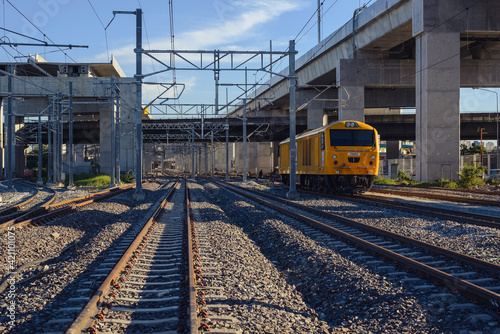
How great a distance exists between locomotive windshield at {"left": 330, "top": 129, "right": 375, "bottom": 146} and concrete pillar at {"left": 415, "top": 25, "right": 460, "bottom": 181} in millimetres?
9521

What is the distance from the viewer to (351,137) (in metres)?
21.7

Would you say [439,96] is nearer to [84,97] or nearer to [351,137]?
[351,137]

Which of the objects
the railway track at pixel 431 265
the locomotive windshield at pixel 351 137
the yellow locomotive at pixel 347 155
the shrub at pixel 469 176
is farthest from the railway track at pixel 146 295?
the shrub at pixel 469 176

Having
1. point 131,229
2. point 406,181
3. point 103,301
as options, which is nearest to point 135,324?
point 103,301

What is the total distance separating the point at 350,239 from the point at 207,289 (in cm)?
418

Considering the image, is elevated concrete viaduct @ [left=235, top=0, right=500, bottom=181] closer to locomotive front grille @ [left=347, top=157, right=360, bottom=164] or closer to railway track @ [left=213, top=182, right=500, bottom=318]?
locomotive front grille @ [left=347, top=157, right=360, bottom=164]

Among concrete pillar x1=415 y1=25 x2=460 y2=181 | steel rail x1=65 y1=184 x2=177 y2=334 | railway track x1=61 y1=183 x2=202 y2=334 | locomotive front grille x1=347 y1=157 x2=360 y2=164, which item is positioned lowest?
railway track x1=61 y1=183 x2=202 y2=334

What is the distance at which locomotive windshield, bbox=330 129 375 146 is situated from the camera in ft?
70.5

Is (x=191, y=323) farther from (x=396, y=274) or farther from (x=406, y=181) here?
(x=406, y=181)

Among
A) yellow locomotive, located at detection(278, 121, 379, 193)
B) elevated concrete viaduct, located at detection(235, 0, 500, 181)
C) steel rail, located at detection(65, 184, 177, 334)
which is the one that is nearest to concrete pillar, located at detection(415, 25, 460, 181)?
elevated concrete viaduct, located at detection(235, 0, 500, 181)

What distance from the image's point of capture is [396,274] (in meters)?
6.80

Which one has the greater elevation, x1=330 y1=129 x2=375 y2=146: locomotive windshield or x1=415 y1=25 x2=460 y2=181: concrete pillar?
x1=415 y1=25 x2=460 y2=181: concrete pillar

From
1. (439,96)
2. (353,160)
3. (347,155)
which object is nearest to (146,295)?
(347,155)

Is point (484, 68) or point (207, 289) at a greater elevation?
point (484, 68)
